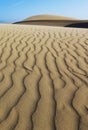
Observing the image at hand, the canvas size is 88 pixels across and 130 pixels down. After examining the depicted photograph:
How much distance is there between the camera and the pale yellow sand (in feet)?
9.13

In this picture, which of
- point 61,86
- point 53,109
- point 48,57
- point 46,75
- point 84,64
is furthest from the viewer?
point 48,57

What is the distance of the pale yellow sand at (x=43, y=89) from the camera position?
9.13 feet

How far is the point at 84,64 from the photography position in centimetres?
486

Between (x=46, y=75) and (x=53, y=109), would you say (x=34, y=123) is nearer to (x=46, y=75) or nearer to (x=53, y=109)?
(x=53, y=109)

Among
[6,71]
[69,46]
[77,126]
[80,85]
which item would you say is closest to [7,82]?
[6,71]

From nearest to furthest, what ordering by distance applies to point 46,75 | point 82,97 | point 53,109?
point 53,109
point 82,97
point 46,75

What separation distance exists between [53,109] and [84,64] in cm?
203

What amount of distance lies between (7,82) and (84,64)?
168cm

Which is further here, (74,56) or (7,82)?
(74,56)

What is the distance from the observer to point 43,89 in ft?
11.8

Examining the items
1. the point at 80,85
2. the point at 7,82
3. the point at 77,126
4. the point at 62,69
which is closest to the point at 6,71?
the point at 7,82

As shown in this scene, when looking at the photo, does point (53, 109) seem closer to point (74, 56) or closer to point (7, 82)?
point (7, 82)

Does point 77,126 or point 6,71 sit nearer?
point 77,126

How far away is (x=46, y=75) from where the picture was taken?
420 centimetres
